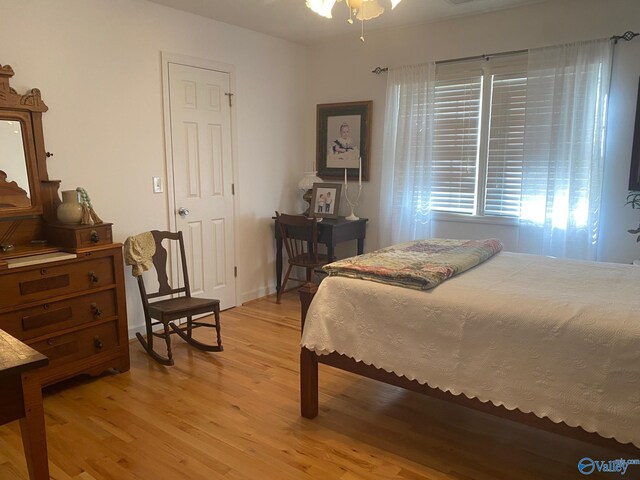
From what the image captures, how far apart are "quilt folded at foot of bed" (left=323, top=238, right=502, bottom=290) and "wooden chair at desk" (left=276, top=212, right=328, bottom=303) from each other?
1.50 meters

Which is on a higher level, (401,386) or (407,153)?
(407,153)

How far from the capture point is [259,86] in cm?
450

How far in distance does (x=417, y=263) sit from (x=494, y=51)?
2.38m

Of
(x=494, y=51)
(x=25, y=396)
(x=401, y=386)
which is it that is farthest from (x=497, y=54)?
(x=25, y=396)

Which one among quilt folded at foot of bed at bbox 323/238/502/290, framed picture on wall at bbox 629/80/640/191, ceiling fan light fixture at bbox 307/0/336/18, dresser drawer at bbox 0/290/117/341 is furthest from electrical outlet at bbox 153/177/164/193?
framed picture on wall at bbox 629/80/640/191

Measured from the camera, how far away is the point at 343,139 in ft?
15.6

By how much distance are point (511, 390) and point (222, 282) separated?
2967 millimetres

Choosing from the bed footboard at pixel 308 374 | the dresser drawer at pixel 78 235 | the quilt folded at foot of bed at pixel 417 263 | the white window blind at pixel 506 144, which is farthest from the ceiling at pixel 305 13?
the bed footboard at pixel 308 374

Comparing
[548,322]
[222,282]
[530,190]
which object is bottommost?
[222,282]

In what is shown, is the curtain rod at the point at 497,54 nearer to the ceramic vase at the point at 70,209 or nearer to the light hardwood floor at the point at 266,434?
the light hardwood floor at the point at 266,434

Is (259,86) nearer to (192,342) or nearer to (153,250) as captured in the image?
(153,250)

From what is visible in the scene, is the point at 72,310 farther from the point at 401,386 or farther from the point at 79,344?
the point at 401,386

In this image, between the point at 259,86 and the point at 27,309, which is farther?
the point at 259,86

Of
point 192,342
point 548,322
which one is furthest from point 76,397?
point 548,322
